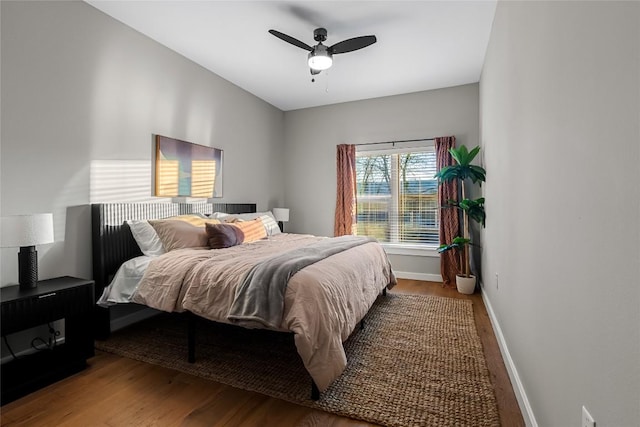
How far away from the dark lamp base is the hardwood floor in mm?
668

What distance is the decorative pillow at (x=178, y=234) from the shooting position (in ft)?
9.20

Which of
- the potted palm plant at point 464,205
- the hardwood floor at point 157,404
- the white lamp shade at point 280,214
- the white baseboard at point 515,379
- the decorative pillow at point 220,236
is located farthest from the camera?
the white lamp shade at point 280,214

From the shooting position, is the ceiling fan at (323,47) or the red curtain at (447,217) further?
the red curtain at (447,217)

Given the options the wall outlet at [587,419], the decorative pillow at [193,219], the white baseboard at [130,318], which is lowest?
the white baseboard at [130,318]

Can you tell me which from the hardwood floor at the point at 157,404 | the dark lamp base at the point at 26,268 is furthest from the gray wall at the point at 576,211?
the dark lamp base at the point at 26,268

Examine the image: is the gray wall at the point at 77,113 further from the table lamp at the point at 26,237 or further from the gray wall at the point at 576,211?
the gray wall at the point at 576,211

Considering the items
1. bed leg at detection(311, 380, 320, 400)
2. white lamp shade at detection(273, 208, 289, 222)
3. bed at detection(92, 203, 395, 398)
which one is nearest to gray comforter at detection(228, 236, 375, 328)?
bed at detection(92, 203, 395, 398)

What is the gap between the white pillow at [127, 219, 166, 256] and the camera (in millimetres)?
2801

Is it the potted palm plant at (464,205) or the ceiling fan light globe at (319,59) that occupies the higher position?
the ceiling fan light globe at (319,59)

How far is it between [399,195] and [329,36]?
2.58 meters

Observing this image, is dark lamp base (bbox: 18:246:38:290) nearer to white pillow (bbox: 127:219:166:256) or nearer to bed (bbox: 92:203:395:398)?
bed (bbox: 92:203:395:398)

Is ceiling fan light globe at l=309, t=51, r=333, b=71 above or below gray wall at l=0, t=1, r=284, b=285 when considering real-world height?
above

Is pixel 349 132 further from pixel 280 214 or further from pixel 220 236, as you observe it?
pixel 220 236

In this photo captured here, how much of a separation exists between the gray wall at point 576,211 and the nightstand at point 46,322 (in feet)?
8.82
